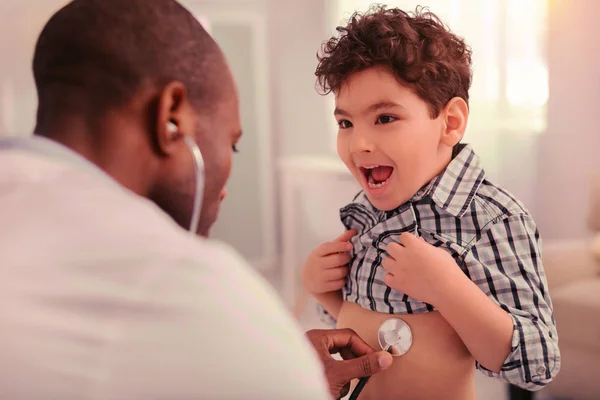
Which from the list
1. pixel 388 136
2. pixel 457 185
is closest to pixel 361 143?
pixel 388 136

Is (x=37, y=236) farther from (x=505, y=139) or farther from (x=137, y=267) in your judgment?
(x=505, y=139)

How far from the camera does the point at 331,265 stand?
0.96m

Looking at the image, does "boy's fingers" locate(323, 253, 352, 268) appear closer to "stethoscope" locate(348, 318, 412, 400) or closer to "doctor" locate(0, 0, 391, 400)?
"stethoscope" locate(348, 318, 412, 400)

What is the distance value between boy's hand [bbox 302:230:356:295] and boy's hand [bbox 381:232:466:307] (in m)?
0.10

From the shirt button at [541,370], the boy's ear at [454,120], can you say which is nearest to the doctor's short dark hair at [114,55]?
the boy's ear at [454,120]

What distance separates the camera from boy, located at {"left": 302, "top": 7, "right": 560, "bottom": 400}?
812mm

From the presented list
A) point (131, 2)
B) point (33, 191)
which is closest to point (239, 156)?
point (131, 2)

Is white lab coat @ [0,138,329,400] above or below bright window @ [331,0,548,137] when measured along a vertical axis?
below

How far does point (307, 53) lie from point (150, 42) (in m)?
1.31

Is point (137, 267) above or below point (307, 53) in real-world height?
below

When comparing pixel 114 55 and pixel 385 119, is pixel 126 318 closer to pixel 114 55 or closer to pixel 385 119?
pixel 114 55

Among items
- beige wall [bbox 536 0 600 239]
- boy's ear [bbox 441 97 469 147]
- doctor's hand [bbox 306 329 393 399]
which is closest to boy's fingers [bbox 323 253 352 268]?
doctor's hand [bbox 306 329 393 399]

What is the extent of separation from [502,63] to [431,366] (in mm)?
890

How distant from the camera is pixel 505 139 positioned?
4.97ft
